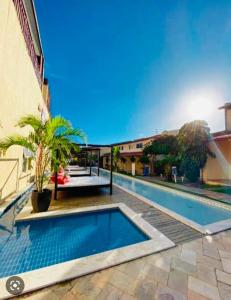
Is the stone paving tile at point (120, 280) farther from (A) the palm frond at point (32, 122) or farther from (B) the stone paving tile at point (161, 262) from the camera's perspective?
(A) the palm frond at point (32, 122)

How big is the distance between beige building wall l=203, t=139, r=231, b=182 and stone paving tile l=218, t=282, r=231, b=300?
12686 millimetres

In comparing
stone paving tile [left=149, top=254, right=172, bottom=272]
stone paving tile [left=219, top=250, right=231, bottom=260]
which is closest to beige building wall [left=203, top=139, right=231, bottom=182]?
stone paving tile [left=219, top=250, right=231, bottom=260]

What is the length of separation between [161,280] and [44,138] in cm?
551

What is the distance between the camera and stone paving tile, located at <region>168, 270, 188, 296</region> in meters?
2.61

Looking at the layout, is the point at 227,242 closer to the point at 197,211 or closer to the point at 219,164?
the point at 197,211

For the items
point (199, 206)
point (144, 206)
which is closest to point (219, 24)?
point (199, 206)

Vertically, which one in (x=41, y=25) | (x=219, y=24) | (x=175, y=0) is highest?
(x=41, y=25)

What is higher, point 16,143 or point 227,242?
point 16,143

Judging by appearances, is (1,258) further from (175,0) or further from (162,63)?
(162,63)

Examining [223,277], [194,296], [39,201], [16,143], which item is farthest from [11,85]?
[223,277]

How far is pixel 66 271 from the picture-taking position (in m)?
2.91

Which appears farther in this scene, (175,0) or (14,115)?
(175,0)

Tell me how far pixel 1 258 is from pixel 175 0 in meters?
12.9

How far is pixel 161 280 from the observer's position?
2.77 meters
